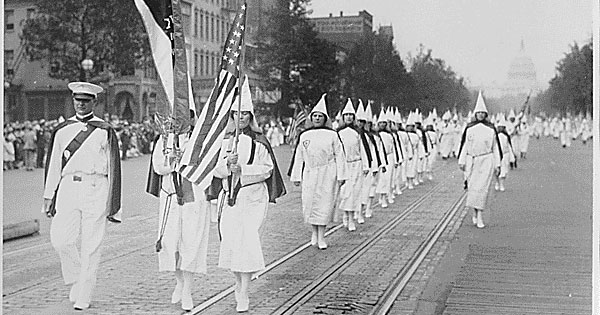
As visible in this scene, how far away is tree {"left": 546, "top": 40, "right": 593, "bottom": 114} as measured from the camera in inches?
275

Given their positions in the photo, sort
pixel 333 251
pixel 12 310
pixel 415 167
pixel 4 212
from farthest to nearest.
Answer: pixel 415 167, pixel 333 251, pixel 4 212, pixel 12 310

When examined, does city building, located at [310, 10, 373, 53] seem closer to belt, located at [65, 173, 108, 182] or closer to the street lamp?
the street lamp

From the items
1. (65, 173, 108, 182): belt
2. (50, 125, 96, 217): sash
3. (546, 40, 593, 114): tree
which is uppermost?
(546, 40, 593, 114): tree

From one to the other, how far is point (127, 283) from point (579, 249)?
10.5 ft

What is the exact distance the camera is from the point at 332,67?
7785mm

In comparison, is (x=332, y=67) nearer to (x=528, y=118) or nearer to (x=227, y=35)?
(x=227, y=35)

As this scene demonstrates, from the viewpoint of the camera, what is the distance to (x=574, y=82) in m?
7.18

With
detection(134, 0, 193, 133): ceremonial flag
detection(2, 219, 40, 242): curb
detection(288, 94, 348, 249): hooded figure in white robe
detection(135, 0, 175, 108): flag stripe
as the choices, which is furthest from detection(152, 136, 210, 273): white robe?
detection(288, 94, 348, 249): hooded figure in white robe

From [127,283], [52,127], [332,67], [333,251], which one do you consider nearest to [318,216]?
[333,251]

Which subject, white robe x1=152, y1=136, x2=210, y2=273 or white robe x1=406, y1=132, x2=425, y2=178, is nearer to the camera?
white robe x1=152, y1=136, x2=210, y2=273

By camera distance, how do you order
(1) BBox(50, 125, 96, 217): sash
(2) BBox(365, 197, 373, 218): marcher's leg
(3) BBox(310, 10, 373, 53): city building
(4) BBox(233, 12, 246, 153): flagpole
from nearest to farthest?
(4) BBox(233, 12, 246, 153): flagpole → (1) BBox(50, 125, 96, 217): sash → (3) BBox(310, 10, 373, 53): city building → (2) BBox(365, 197, 373, 218): marcher's leg

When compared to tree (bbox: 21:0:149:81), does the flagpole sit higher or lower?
lower

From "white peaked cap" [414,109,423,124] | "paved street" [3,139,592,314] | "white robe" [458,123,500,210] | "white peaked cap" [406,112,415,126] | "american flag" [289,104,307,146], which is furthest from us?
"white robe" [458,123,500,210]

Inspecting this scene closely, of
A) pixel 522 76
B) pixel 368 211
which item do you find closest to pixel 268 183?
pixel 522 76
